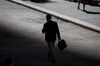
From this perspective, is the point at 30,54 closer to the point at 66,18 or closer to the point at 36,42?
the point at 36,42

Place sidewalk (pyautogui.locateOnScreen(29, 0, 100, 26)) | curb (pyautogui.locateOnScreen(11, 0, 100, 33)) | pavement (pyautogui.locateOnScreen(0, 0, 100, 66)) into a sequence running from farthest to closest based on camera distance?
1. sidewalk (pyautogui.locateOnScreen(29, 0, 100, 26))
2. curb (pyautogui.locateOnScreen(11, 0, 100, 33))
3. pavement (pyautogui.locateOnScreen(0, 0, 100, 66))

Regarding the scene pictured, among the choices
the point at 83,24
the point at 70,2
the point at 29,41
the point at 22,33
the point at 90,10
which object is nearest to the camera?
the point at 29,41

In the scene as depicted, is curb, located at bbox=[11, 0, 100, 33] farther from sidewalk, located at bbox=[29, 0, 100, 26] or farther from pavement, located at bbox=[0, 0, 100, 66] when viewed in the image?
sidewalk, located at bbox=[29, 0, 100, 26]

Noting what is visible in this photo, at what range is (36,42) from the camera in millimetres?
15258

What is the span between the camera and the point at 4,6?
2458 cm

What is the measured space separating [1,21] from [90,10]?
692 centimetres

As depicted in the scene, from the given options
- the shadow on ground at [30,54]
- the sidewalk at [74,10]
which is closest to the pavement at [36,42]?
the shadow on ground at [30,54]

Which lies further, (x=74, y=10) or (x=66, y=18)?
(x=74, y=10)

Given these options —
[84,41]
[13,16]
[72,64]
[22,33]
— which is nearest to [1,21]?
[13,16]

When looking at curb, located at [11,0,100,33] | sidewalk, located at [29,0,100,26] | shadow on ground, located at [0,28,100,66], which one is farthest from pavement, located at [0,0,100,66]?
sidewalk, located at [29,0,100,26]

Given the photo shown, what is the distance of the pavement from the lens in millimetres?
12547

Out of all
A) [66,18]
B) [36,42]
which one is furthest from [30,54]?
[66,18]

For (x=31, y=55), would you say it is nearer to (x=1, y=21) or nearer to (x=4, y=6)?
(x=1, y=21)

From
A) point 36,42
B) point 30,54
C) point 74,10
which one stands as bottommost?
point 74,10
